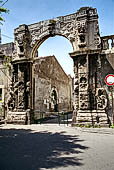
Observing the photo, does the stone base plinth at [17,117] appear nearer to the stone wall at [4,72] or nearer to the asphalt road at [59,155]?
the stone wall at [4,72]

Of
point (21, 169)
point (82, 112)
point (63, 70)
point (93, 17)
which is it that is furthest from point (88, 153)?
point (63, 70)

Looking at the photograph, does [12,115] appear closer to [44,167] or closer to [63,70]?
[44,167]

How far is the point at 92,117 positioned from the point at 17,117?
161 inches

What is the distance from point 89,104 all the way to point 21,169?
4.86m

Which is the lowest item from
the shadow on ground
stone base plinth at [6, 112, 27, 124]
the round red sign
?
the shadow on ground

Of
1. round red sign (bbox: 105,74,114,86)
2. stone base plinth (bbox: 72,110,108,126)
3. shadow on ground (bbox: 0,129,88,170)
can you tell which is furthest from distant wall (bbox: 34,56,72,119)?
shadow on ground (bbox: 0,129,88,170)

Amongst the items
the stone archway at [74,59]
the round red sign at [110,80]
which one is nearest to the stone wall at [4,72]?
the stone archway at [74,59]

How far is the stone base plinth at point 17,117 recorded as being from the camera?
8.16 metres

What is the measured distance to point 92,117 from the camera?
6.80 metres

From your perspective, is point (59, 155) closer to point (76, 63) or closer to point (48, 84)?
point (76, 63)

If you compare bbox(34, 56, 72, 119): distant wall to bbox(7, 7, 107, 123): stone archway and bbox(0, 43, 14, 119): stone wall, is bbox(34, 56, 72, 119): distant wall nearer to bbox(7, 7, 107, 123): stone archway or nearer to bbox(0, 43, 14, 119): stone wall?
bbox(0, 43, 14, 119): stone wall

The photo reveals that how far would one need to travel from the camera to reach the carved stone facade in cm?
707

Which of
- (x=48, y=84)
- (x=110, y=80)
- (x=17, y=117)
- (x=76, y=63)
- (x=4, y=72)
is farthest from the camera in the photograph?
(x=48, y=84)

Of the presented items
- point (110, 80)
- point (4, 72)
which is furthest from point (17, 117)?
point (110, 80)
